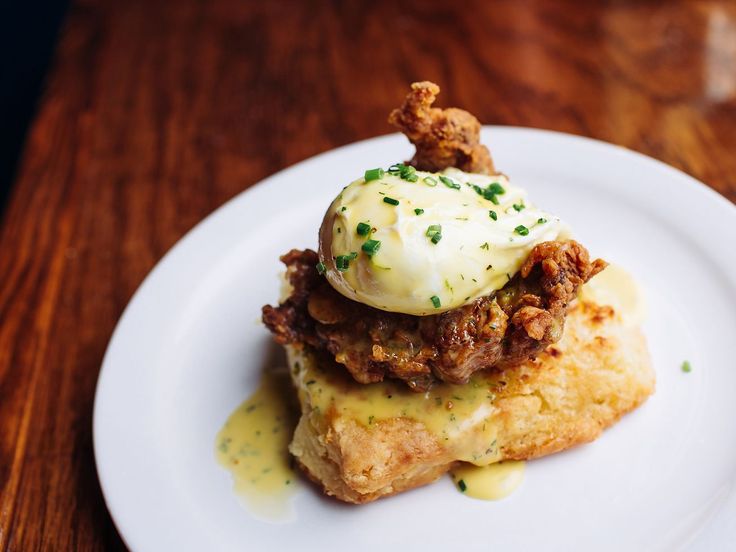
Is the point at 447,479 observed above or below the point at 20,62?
above

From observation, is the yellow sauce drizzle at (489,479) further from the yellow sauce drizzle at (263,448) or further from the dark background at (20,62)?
the dark background at (20,62)

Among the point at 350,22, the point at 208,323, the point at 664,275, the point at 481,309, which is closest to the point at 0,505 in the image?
the point at 208,323

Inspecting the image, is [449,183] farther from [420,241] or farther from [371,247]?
[371,247]

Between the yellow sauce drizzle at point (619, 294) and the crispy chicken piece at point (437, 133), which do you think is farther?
the yellow sauce drizzle at point (619, 294)

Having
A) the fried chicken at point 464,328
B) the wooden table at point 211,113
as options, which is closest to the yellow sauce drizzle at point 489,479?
the fried chicken at point 464,328

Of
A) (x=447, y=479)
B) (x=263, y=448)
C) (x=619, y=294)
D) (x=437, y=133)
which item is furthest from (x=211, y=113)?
(x=447, y=479)

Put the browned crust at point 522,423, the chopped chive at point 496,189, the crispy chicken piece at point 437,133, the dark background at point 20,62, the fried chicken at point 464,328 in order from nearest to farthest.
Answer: the fried chicken at point 464,328 → the browned crust at point 522,423 → the chopped chive at point 496,189 → the crispy chicken piece at point 437,133 → the dark background at point 20,62
